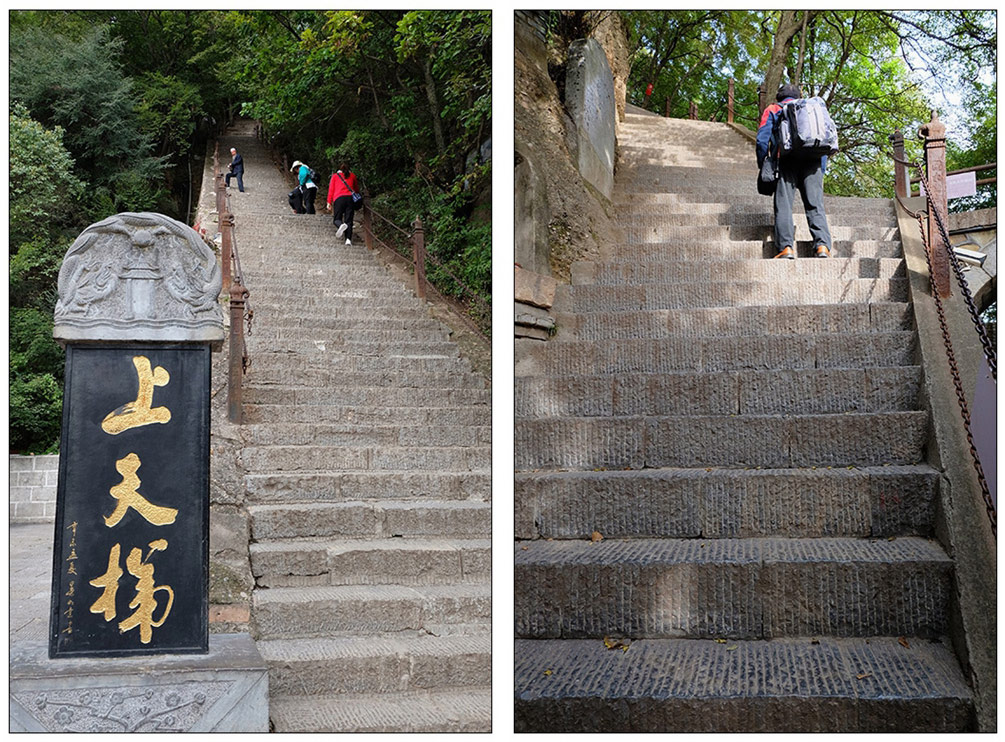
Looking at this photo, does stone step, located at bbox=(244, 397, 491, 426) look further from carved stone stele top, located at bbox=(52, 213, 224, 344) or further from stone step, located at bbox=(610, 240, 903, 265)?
carved stone stele top, located at bbox=(52, 213, 224, 344)

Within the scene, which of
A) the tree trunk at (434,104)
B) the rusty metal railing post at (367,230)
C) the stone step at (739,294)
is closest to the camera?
the stone step at (739,294)

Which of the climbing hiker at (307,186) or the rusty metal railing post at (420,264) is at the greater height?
the climbing hiker at (307,186)

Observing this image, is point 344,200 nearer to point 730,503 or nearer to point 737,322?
point 737,322

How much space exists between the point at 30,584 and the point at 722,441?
5175 mm

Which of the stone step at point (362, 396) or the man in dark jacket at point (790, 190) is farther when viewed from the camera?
the stone step at point (362, 396)

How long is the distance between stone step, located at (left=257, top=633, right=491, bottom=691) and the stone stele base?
561mm

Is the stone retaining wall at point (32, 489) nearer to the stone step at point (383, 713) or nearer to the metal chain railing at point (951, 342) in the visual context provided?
the stone step at point (383, 713)

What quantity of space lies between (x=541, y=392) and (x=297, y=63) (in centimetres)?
970

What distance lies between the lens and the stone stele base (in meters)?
3.11

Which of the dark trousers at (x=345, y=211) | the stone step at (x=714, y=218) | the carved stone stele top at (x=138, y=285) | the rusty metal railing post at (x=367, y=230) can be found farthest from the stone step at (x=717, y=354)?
the dark trousers at (x=345, y=211)

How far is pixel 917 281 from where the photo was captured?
481cm

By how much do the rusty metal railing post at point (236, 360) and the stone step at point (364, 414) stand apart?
0.20m

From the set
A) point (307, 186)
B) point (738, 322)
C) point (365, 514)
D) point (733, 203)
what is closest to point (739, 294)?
point (738, 322)

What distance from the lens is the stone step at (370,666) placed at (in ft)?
12.8
